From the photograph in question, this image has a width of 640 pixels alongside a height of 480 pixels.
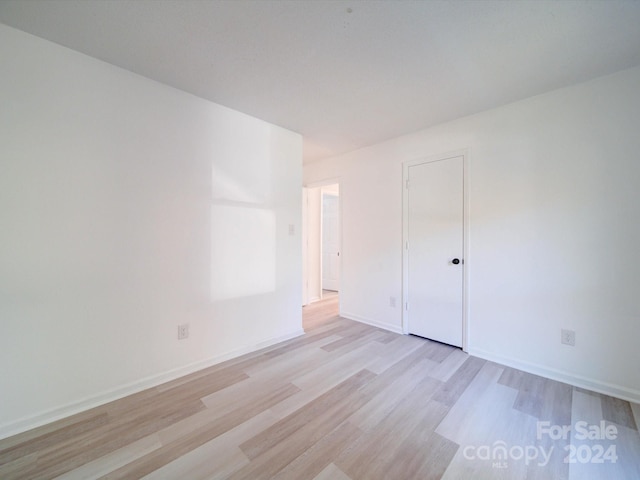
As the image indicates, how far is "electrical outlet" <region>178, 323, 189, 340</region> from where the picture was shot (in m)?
2.22

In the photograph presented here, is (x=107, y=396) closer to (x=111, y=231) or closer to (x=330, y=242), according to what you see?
(x=111, y=231)

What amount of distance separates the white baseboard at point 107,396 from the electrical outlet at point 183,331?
0.86 ft

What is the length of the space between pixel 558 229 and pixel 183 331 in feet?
11.1

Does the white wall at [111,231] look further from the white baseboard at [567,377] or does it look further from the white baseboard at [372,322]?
the white baseboard at [567,377]

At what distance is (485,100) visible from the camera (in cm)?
238

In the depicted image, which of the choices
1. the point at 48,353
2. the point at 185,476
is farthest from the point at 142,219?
the point at 185,476

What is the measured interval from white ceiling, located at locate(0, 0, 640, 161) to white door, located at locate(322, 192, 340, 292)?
369 centimetres

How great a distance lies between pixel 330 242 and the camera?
6082 mm

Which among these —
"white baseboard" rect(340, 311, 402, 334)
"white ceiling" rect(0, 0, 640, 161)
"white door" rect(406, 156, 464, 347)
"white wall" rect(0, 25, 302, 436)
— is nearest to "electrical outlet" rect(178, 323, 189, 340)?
"white wall" rect(0, 25, 302, 436)

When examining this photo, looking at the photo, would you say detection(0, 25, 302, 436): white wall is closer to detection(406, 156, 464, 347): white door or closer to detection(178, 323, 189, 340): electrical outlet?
detection(178, 323, 189, 340): electrical outlet

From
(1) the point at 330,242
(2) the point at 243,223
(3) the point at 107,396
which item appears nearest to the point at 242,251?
(2) the point at 243,223

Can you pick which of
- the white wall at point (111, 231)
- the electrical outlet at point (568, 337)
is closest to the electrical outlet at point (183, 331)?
the white wall at point (111, 231)

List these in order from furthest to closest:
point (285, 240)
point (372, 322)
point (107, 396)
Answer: point (372, 322)
point (285, 240)
point (107, 396)

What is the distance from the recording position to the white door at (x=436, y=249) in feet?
9.11
